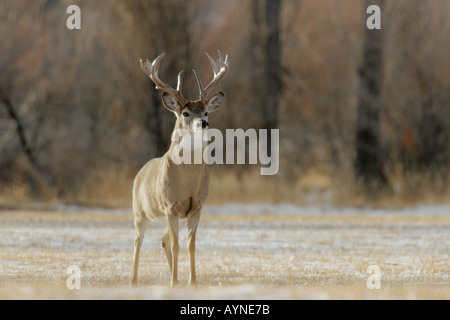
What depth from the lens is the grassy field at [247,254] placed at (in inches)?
375

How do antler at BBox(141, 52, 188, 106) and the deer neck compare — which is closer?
the deer neck

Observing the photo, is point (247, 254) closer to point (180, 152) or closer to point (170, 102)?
point (180, 152)

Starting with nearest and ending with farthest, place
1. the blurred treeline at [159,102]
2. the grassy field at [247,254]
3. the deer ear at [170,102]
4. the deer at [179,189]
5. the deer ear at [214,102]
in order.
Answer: the grassy field at [247,254], the deer at [179,189], the deer ear at [170,102], the deer ear at [214,102], the blurred treeline at [159,102]

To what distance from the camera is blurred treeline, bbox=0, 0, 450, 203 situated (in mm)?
23031

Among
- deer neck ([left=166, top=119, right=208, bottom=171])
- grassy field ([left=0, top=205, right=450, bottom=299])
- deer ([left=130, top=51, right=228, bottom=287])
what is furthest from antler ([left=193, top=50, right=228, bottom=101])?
grassy field ([left=0, top=205, right=450, bottom=299])

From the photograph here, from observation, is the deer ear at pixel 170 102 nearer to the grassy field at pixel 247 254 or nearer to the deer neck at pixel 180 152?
the deer neck at pixel 180 152

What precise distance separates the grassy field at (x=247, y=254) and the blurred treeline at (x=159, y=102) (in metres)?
2.76

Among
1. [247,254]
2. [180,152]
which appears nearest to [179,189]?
[180,152]

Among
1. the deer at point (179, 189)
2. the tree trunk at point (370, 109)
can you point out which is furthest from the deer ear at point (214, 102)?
the tree trunk at point (370, 109)

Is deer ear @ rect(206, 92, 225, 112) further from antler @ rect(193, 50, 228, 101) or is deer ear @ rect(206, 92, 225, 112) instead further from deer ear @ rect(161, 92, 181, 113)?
deer ear @ rect(161, 92, 181, 113)

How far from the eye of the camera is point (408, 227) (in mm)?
18000

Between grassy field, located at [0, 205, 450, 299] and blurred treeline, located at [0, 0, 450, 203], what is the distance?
2.76 m

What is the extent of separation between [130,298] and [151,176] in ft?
8.73

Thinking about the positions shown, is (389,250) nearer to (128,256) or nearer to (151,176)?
(128,256)
